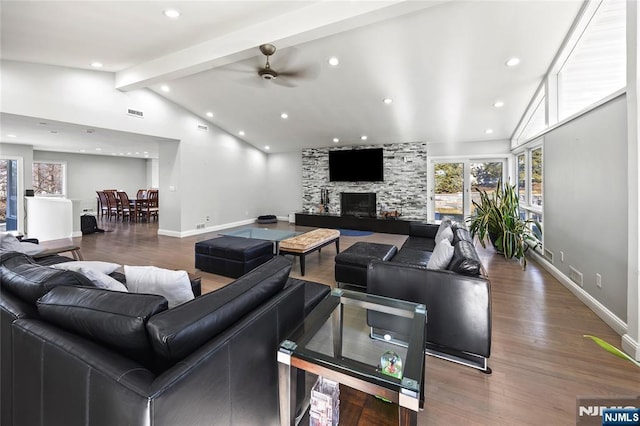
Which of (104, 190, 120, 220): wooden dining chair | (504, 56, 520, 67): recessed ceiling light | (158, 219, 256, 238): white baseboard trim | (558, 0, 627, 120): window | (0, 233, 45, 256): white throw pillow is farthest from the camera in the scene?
(104, 190, 120, 220): wooden dining chair

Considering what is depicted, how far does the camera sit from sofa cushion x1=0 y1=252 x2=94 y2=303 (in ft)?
4.34

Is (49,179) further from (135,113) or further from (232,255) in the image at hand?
(232,255)

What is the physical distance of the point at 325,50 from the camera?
4.15 meters

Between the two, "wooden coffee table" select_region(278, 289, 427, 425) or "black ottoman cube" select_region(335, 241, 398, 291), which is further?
"black ottoman cube" select_region(335, 241, 398, 291)

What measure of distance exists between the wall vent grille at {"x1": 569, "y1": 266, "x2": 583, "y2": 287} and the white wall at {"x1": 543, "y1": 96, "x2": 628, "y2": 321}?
56 millimetres

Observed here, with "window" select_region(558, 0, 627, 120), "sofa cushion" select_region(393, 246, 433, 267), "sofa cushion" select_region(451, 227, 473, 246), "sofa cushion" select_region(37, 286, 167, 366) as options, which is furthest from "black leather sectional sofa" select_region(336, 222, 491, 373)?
"window" select_region(558, 0, 627, 120)

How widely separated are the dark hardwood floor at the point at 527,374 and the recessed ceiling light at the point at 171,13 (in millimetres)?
3202

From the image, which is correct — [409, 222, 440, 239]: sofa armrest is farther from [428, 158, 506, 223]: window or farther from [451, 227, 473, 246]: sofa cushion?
[428, 158, 506, 223]: window

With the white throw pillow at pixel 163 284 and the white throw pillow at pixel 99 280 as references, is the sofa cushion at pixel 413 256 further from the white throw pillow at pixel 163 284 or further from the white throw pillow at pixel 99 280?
the white throw pillow at pixel 99 280

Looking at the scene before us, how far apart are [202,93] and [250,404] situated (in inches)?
248

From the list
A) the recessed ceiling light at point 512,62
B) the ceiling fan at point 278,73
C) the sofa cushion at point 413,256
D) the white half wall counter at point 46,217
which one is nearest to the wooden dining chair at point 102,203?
the white half wall counter at point 46,217

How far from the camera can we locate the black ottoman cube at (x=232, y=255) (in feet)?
12.4

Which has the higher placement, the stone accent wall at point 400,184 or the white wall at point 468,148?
the white wall at point 468,148

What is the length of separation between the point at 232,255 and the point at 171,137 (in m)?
4.36
